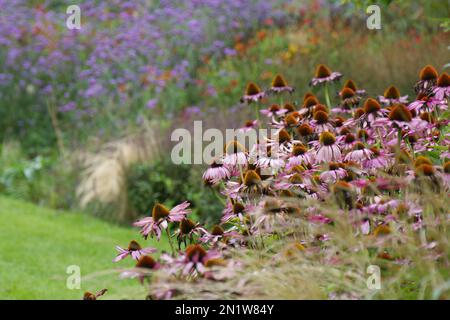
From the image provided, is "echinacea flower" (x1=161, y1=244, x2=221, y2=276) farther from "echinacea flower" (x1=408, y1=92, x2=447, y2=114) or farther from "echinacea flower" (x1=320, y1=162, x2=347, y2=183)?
"echinacea flower" (x1=408, y1=92, x2=447, y2=114)

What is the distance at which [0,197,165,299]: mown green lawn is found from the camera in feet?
20.1

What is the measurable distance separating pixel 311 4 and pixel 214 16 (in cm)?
204

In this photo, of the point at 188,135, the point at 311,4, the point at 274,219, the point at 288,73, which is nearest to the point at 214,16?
the point at 311,4

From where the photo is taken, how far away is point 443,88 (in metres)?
4.11

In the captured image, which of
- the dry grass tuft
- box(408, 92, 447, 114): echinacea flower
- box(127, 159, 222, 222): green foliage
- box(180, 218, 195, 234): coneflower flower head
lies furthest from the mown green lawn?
box(408, 92, 447, 114): echinacea flower

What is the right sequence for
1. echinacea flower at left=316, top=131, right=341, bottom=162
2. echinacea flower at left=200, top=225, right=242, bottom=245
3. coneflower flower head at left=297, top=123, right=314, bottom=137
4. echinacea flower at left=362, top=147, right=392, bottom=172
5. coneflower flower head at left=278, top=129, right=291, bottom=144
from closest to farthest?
echinacea flower at left=200, top=225, right=242, bottom=245
echinacea flower at left=362, top=147, right=392, bottom=172
echinacea flower at left=316, top=131, right=341, bottom=162
coneflower flower head at left=278, top=129, right=291, bottom=144
coneflower flower head at left=297, top=123, right=314, bottom=137

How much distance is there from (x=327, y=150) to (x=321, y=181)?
18 cm

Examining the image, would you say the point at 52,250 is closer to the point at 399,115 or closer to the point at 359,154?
the point at 359,154

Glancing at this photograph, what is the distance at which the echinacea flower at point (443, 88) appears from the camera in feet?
13.4

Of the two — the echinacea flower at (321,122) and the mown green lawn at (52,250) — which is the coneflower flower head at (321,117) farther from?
the mown green lawn at (52,250)

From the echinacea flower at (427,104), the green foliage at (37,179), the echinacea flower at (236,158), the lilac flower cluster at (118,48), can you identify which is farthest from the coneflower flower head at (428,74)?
the lilac flower cluster at (118,48)

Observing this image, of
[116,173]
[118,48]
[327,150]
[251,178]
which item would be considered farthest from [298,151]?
[118,48]

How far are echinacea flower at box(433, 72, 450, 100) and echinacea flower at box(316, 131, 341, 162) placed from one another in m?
0.70
